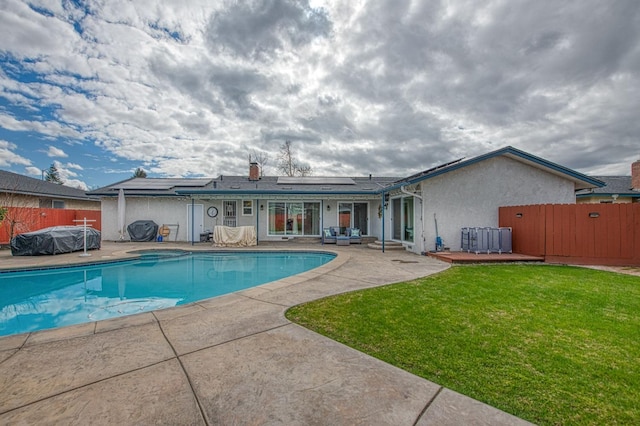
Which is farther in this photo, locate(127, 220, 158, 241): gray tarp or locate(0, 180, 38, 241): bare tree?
locate(127, 220, 158, 241): gray tarp

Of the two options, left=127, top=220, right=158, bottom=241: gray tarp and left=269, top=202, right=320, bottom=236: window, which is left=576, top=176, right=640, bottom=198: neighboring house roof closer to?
left=269, top=202, right=320, bottom=236: window

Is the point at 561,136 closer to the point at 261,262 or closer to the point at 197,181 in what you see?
the point at 261,262

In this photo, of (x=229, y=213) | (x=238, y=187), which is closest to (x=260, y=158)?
(x=238, y=187)

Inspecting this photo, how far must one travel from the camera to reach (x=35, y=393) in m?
2.21

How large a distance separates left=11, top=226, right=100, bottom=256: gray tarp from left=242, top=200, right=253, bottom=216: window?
6.99 meters

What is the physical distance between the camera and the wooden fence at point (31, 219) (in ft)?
42.2

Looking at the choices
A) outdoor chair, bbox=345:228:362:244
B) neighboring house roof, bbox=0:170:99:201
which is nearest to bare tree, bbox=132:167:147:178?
neighboring house roof, bbox=0:170:99:201

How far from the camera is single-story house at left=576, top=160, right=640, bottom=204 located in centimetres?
1562

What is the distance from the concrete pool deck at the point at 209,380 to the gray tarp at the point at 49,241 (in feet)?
32.2

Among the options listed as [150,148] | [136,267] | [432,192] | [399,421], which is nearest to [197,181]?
[150,148]

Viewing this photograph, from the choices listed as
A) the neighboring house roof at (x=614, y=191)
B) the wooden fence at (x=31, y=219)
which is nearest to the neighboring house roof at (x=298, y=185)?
the wooden fence at (x=31, y=219)

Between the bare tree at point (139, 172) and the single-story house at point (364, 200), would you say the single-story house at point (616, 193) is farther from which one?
the bare tree at point (139, 172)

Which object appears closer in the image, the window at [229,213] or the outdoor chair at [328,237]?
the outdoor chair at [328,237]

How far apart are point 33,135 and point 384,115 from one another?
24.0m
